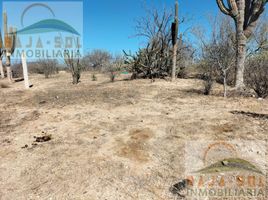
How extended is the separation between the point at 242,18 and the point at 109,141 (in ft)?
18.5

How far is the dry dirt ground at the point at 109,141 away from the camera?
1.88 meters

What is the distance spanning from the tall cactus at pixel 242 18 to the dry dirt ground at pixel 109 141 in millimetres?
1358

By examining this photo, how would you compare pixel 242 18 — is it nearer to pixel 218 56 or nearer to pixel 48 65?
pixel 218 56

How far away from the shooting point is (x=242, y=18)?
19.1 ft

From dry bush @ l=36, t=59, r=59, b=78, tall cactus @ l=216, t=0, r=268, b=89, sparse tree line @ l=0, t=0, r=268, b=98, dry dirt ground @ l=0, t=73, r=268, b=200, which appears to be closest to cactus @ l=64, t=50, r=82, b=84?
sparse tree line @ l=0, t=0, r=268, b=98

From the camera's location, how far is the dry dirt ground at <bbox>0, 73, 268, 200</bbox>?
6.15 ft

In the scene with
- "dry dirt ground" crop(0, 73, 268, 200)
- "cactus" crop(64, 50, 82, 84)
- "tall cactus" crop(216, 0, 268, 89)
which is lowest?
"dry dirt ground" crop(0, 73, 268, 200)

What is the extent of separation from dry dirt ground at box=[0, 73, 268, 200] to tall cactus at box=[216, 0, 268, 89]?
1358mm

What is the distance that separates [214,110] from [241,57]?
279 cm

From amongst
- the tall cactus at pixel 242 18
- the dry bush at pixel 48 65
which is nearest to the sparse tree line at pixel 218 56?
the tall cactus at pixel 242 18

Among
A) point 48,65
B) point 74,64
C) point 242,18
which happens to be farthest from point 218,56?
point 48,65

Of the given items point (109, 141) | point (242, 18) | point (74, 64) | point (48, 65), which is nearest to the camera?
point (109, 141)

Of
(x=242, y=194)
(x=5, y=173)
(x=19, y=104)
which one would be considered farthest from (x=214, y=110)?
(x=19, y=104)

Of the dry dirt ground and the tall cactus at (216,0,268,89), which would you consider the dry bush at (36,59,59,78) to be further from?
the tall cactus at (216,0,268,89)
